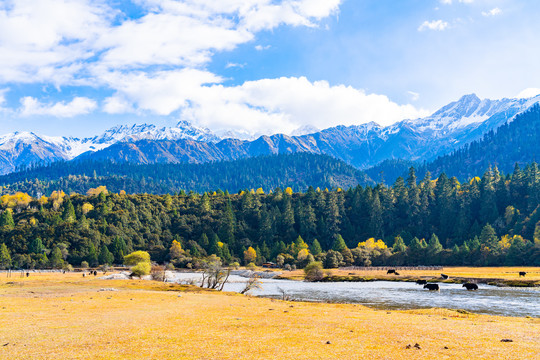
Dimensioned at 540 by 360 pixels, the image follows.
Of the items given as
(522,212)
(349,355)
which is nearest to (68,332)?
(349,355)

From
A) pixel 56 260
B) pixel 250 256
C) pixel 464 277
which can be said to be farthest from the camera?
pixel 250 256

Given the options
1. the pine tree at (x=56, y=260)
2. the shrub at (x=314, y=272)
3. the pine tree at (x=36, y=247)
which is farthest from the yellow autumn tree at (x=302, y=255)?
the pine tree at (x=36, y=247)

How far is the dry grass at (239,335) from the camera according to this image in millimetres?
24797

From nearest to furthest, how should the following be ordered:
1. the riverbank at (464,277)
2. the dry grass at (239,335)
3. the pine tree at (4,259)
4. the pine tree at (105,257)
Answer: the dry grass at (239,335)
the riverbank at (464,277)
the pine tree at (4,259)
the pine tree at (105,257)

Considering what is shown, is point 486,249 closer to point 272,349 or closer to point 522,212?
point 522,212

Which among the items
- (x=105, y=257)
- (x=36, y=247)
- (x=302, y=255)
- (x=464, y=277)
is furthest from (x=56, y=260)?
(x=464, y=277)

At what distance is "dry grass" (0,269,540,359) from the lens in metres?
24.8

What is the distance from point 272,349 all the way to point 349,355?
481 centimetres

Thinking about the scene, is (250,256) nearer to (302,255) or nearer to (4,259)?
(302,255)

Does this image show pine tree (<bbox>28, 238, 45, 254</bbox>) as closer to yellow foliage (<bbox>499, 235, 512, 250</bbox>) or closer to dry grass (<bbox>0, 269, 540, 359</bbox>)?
dry grass (<bbox>0, 269, 540, 359</bbox>)

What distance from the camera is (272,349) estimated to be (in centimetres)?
2586

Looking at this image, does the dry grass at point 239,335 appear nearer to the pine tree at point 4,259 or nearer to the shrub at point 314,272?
the shrub at point 314,272

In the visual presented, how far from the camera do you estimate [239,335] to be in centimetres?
3059

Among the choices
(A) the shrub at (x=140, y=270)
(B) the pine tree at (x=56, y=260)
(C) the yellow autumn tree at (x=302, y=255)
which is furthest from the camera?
(C) the yellow autumn tree at (x=302, y=255)
